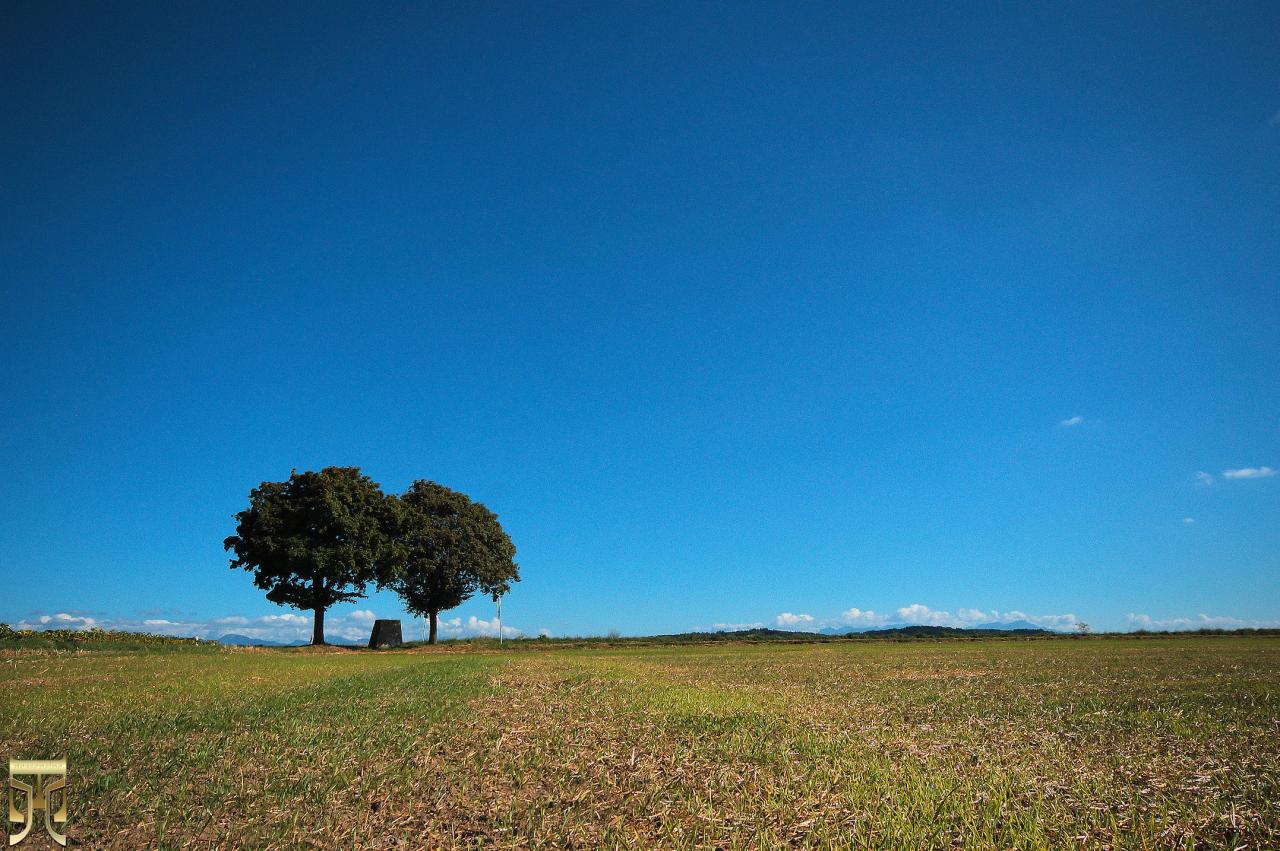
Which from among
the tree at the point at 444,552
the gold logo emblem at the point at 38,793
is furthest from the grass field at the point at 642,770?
the tree at the point at 444,552

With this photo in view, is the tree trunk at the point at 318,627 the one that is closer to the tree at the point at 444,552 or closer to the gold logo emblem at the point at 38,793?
the tree at the point at 444,552

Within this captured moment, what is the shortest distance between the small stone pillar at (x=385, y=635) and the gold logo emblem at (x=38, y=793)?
44378 mm

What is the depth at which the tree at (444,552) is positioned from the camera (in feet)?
157

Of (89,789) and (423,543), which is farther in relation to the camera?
(423,543)

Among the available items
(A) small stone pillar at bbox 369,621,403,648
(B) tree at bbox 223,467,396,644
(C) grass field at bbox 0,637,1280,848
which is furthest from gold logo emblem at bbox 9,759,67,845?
(A) small stone pillar at bbox 369,621,403,648

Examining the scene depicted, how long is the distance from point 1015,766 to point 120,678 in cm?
1675

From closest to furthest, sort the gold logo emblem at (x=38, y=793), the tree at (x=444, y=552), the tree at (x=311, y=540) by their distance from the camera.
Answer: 1. the gold logo emblem at (x=38, y=793)
2. the tree at (x=311, y=540)
3. the tree at (x=444, y=552)

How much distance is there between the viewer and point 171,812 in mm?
4727

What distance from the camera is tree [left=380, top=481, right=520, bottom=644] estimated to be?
4772 centimetres

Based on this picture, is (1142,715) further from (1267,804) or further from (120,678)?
(120,678)

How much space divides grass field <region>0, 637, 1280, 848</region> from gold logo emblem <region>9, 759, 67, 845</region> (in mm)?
134

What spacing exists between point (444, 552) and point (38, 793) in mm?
45093

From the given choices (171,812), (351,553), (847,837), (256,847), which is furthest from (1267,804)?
(351,553)

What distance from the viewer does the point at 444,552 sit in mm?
48188
